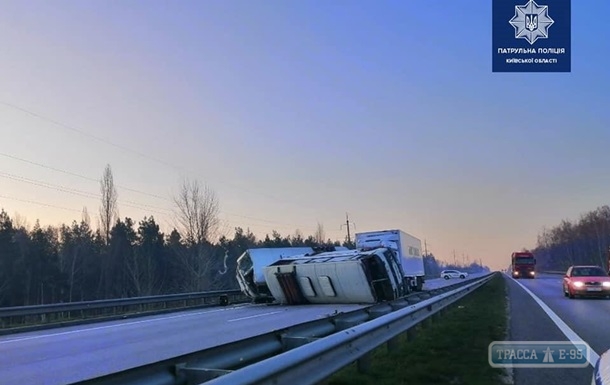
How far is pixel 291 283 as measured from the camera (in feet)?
78.7

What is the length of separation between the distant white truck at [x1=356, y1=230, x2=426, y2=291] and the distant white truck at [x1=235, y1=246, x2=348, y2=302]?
5.48m

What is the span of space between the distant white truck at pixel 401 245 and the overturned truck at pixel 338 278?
6.81m

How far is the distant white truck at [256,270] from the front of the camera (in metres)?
27.0

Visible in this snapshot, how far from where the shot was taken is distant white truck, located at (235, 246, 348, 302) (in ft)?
88.7

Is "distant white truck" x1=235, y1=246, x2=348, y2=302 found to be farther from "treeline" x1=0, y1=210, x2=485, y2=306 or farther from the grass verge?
"treeline" x1=0, y1=210, x2=485, y2=306

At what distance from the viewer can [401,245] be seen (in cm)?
3244

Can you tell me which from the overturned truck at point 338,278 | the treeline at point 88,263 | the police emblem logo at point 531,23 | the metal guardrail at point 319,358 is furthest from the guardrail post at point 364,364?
the treeline at point 88,263

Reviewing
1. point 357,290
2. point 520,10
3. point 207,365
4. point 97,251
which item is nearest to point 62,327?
point 357,290

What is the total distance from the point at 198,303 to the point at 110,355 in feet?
64.7

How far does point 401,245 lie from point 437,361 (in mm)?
24584

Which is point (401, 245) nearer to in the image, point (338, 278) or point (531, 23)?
point (338, 278)

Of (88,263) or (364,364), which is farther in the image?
(88,263)

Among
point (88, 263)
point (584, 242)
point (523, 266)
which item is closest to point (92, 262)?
point (88, 263)

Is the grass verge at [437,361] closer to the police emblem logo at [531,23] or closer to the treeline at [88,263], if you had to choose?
the police emblem logo at [531,23]
